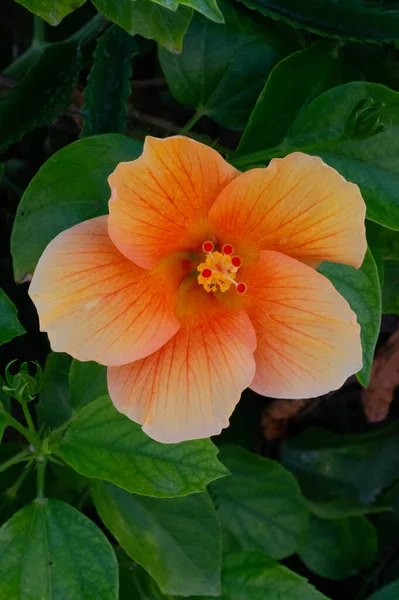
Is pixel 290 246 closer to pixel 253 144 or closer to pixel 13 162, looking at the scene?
pixel 253 144

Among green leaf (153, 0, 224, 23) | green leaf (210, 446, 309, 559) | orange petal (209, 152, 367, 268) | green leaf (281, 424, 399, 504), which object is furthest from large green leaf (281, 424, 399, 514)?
green leaf (153, 0, 224, 23)

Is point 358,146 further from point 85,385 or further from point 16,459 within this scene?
point 16,459

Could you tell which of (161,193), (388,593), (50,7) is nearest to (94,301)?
(161,193)

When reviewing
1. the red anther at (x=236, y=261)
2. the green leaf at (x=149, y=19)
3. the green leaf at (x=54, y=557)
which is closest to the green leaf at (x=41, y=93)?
the green leaf at (x=149, y=19)

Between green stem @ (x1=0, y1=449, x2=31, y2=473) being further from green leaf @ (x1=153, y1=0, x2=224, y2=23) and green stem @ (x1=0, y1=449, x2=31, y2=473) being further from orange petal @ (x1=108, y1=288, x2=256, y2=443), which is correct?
green leaf @ (x1=153, y1=0, x2=224, y2=23)

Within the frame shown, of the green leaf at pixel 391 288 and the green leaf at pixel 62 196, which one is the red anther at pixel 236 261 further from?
the green leaf at pixel 391 288

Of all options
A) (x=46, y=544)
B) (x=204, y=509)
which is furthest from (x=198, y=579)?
(x=46, y=544)
